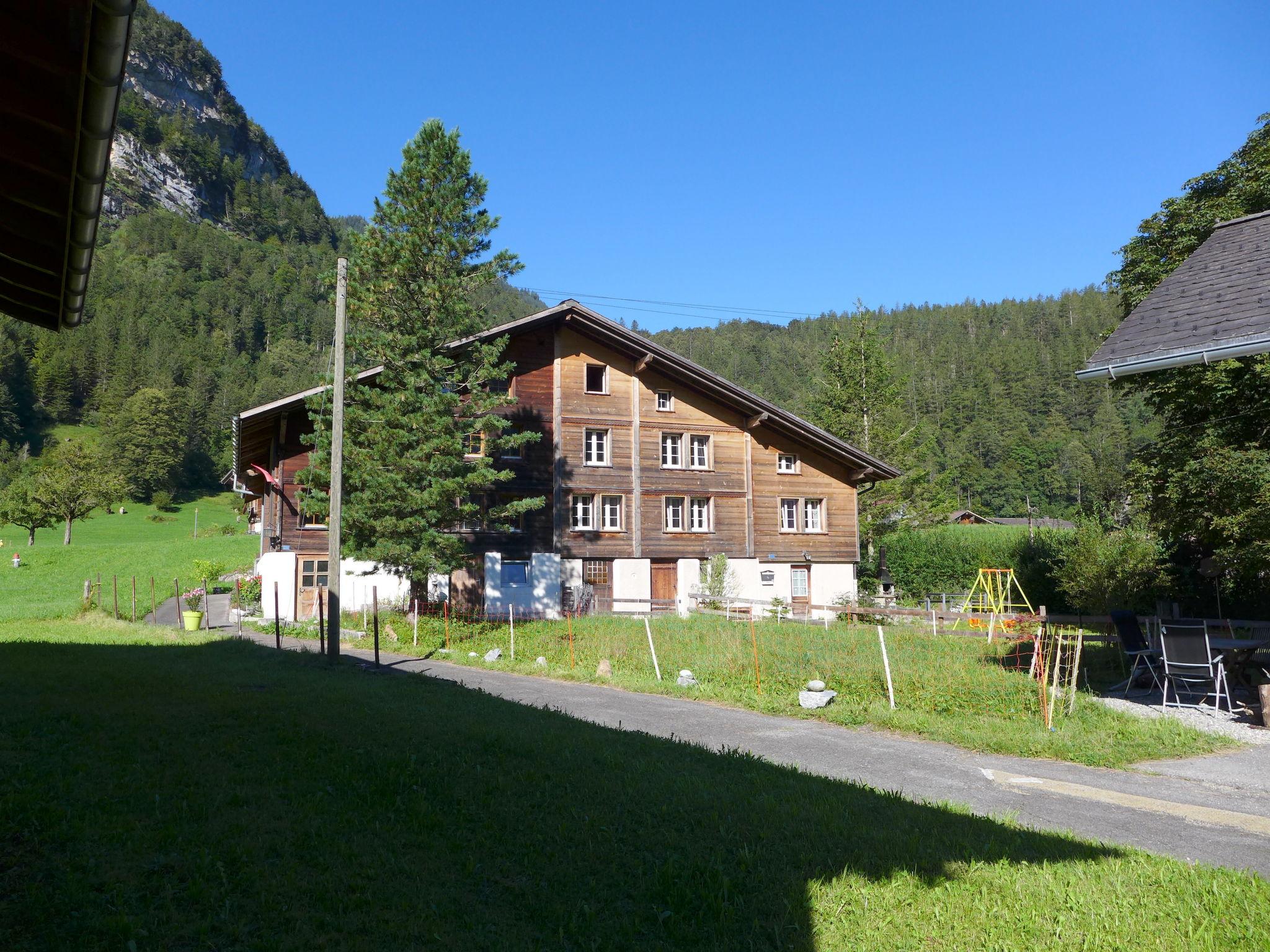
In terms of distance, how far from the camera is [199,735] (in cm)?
859

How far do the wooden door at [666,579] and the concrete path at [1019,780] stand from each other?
1938cm

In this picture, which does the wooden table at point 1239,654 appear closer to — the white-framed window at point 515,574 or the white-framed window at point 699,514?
the white-framed window at point 515,574

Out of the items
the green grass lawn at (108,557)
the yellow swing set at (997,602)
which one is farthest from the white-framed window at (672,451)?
the green grass lawn at (108,557)

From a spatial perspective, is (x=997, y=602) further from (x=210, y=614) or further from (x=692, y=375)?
(x=210, y=614)

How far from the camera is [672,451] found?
34.8m

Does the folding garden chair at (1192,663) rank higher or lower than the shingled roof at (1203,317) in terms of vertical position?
lower

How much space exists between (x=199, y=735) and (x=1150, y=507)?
22.6 metres

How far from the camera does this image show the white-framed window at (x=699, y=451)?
3497 cm

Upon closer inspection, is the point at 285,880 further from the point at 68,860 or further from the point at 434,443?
the point at 434,443

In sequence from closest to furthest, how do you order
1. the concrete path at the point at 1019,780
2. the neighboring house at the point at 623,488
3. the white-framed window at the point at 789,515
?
1. the concrete path at the point at 1019,780
2. the neighboring house at the point at 623,488
3. the white-framed window at the point at 789,515

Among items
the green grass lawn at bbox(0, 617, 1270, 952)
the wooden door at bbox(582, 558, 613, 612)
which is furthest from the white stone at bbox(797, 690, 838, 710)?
the wooden door at bbox(582, 558, 613, 612)

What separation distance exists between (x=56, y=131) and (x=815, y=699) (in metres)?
11.7

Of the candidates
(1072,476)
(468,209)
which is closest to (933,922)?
(468,209)

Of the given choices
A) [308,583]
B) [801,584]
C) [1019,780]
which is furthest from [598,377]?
[1019,780]
